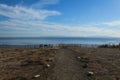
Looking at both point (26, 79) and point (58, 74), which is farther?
point (58, 74)

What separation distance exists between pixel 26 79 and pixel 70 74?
3384 millimetres

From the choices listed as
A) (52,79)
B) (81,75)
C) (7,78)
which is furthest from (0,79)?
(81,75)

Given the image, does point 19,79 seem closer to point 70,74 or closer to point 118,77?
point 70,74

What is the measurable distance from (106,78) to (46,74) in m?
4.54

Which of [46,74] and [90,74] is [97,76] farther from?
[46,74]

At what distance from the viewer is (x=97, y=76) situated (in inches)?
493

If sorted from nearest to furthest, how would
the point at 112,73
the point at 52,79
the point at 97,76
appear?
the point at 52,79
the point at 97,76
the point at 112,73

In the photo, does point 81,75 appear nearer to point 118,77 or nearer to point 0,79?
point 118,77

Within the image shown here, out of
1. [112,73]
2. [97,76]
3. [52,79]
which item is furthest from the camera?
[112,73]

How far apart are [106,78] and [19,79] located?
633 centimetres

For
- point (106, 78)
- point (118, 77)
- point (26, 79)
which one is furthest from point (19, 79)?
point (118, 77)

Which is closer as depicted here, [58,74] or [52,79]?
[52,79]

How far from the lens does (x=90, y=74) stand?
12953mm

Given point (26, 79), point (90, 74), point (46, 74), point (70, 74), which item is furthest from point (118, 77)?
point (26, 79)
